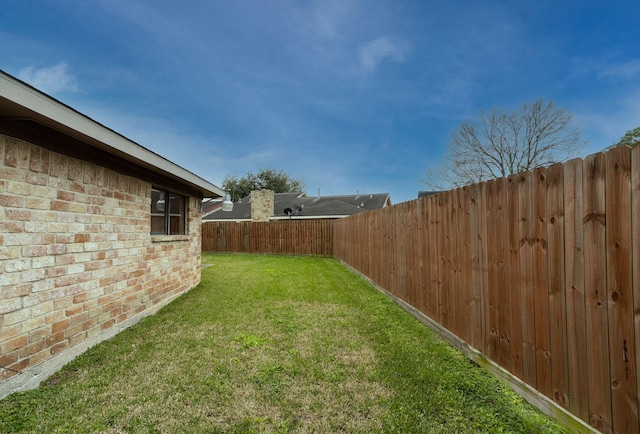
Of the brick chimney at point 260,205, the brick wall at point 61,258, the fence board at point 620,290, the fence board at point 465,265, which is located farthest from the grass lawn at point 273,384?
the brick chimney at point 260,205

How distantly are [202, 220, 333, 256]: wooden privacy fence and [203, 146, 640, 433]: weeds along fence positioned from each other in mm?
11239

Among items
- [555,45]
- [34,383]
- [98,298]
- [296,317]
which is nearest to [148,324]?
[98,298]

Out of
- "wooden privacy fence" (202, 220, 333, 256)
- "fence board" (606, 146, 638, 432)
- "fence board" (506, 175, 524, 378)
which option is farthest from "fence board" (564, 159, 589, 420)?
"wooden privacy fence" (202, 220, 333, 256)

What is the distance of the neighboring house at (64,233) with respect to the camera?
8.29 feet

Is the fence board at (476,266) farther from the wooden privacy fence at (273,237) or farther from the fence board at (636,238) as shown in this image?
the wooden privacy fence at (273,237)

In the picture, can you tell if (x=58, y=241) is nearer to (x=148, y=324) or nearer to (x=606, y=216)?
(x=148, y=324)

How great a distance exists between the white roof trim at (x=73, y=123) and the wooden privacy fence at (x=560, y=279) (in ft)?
12.9

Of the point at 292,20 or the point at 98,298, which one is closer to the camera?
the point at 98,298

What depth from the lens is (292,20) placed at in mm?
8211

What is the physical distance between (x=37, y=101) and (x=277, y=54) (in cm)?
896

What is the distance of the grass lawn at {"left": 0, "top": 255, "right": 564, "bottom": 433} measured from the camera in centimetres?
215

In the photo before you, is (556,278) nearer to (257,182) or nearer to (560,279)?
(560,279)

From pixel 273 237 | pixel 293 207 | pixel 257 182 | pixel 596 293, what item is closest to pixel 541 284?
Answer: pixel 596 293

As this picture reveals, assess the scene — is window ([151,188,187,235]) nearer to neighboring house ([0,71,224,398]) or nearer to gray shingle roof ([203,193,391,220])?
neighboring house ([0,71,224,398])
